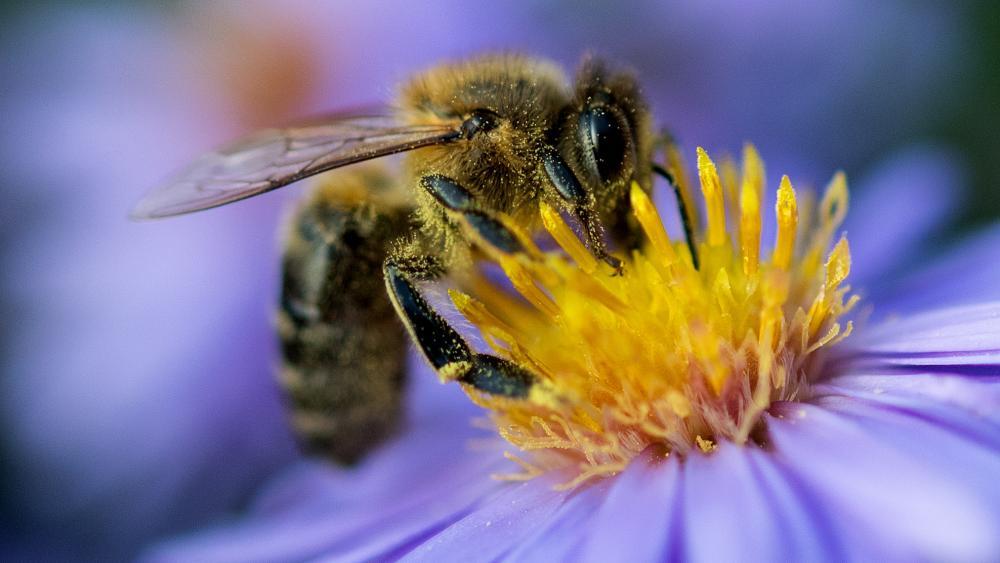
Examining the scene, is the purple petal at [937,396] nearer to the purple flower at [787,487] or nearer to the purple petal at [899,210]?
the purple flower at [787,487]

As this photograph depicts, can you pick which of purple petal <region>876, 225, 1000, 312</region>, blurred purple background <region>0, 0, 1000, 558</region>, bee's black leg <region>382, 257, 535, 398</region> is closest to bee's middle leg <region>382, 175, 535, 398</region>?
bee's black leg <region>382, 257, 535, 398</region>

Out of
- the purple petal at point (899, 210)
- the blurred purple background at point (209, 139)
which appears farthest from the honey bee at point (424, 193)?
the blurred purple background at point (209, 139)

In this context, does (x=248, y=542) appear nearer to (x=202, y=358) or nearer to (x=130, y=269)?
(x=202, y=358)

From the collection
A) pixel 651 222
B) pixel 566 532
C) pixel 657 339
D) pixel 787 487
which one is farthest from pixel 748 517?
pixel 651 222

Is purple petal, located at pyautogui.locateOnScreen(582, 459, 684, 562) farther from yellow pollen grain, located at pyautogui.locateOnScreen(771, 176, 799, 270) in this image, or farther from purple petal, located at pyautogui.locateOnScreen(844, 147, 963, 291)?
purple petal, located at pyautogui.locateOnScreen(844, 147, 963, 291)

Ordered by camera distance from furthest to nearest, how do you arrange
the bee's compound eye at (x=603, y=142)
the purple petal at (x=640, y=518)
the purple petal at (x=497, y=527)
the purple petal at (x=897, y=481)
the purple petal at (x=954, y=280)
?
the purple petal at (x=954, y=280) → the bee's compound eye at (x=603, y=142) → the purple petal at (x=497, y=527) → the purple petal at (x=640, y=518) → the purple petal at (x=897, y=481)

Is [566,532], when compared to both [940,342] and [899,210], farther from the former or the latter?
[899,210]
